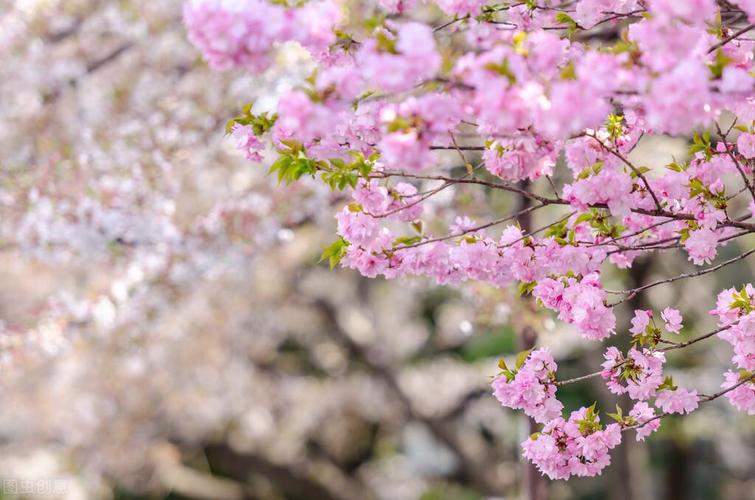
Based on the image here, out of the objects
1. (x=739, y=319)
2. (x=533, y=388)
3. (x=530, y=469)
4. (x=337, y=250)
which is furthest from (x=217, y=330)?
(x=739, y=319)

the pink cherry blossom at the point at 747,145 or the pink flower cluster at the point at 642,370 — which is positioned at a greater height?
the pink cherry blossom at the point at 747,145

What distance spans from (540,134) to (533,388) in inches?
35.6

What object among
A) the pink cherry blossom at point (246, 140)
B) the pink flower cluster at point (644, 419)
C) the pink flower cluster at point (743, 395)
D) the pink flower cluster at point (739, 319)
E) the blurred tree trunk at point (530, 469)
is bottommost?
the blurred tree trunk at point (530, 469)

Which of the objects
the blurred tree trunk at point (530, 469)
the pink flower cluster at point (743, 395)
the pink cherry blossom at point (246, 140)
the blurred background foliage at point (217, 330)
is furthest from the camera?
the blurred background foliage at point (217, 330)

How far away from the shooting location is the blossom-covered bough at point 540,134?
5.49 ft

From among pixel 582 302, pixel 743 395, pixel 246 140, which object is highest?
pixel 246 140

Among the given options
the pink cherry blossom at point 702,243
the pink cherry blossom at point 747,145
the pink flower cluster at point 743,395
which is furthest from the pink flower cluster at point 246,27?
the pink flower cluster at point 743,395

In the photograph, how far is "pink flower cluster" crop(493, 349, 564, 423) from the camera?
268 centimetres

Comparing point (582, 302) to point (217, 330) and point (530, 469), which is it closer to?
point (530, 469)

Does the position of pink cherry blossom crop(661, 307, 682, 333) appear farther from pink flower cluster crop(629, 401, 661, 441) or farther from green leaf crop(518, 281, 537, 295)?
green leaf crop(518, 281, 537, 295)

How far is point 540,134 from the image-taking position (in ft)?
7.05

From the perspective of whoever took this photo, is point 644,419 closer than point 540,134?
No

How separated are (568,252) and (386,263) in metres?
0.56

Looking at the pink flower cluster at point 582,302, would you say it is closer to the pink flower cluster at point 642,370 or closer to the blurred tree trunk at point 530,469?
the pink flower cluster at point 642,370
